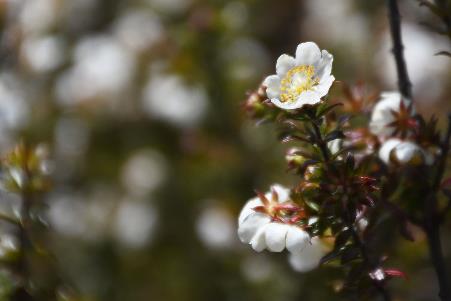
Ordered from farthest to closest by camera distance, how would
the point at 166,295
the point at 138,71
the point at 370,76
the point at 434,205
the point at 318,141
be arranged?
1. the point at 138,71
2. the point at 370,76
3. the point at 166,295
4. the point at 434,205
5. the point at 318,141

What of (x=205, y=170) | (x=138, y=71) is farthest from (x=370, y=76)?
(x=138, y=71)

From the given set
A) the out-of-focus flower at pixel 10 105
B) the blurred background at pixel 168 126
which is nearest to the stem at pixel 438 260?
the blurred background at pixel 168 126

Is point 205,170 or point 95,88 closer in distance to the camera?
point 205,170

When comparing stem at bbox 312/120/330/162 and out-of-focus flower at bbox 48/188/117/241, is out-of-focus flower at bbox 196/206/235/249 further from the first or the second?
stem at bbox 312/120/330/162

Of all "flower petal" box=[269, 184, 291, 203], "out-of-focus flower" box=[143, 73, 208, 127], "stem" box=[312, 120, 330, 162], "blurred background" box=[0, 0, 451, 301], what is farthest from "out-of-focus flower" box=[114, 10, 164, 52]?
"stem" box=[312, 120, 330, 162]

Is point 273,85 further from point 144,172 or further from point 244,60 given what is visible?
point 144,172

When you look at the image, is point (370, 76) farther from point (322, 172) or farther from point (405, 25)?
point (322, 172)

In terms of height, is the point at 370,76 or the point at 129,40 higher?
the point at 370,76

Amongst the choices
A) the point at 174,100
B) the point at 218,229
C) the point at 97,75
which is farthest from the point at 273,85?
A: the point at 97,75

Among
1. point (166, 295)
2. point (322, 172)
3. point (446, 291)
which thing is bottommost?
point (166, 295)
